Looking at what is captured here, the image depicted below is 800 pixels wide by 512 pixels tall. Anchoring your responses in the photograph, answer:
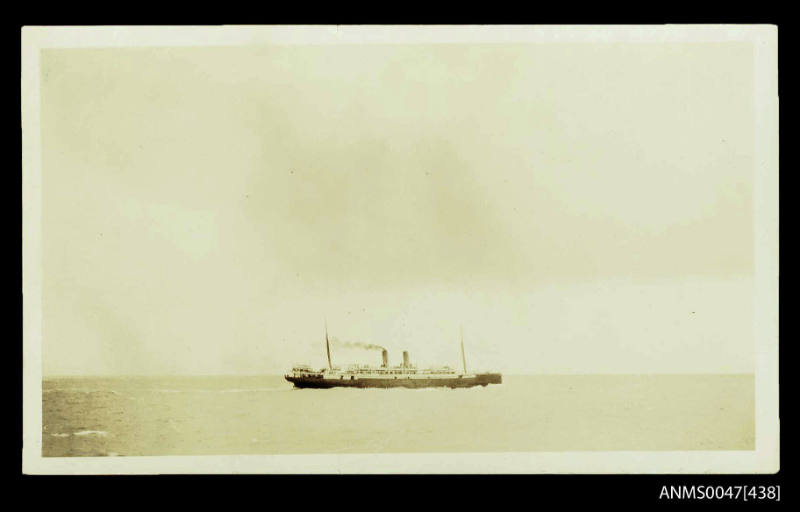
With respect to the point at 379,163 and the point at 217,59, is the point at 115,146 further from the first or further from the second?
the point at 379,163

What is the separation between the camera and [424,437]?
5.89 meters

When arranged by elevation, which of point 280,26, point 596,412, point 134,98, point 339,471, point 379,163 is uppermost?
point 280,26

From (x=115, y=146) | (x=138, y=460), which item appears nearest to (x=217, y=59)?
(x=115, y=146)

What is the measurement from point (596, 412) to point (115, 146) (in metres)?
3.86

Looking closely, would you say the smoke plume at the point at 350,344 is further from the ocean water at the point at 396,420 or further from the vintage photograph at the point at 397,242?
the ocean water at the point at 396,420

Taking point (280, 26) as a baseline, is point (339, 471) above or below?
below

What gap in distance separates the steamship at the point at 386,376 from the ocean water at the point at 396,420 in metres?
0.08

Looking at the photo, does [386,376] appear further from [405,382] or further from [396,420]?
[396,420]

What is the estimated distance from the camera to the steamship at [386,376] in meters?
5.88

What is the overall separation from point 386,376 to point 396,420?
14.1 inches

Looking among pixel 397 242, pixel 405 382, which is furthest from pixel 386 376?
pixel 397 242

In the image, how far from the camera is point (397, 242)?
19.5 feet

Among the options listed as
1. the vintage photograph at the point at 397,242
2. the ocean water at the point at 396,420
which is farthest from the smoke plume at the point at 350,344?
the ocean water at the point at 396,420

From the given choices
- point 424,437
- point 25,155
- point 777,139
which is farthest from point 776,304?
point 25,155
